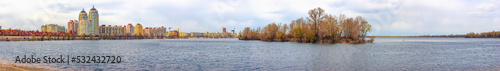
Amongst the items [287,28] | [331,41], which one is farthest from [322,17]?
[287,28]

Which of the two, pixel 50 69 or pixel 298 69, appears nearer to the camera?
pixel 50 69

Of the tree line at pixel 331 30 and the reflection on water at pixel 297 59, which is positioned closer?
the reflection on water at pixel 297 59

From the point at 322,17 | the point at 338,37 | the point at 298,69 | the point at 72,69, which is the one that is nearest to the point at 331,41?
the point at 338,37

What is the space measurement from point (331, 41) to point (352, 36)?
20.0 feet

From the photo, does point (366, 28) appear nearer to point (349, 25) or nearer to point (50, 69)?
point (349, 25)

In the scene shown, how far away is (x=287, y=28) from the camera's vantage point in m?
127

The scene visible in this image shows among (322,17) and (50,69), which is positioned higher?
(322,17)

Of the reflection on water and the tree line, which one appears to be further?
the tree line

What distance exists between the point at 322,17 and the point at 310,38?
22.5 ft

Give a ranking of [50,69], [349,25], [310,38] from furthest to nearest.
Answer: [310,38], [349,25], [50,69]

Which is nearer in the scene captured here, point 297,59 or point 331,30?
point 297,59

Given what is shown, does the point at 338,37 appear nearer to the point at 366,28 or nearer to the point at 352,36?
the point at 352,36

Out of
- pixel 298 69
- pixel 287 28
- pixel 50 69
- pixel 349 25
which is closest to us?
pixel 50 69

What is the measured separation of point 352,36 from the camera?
87688mm
